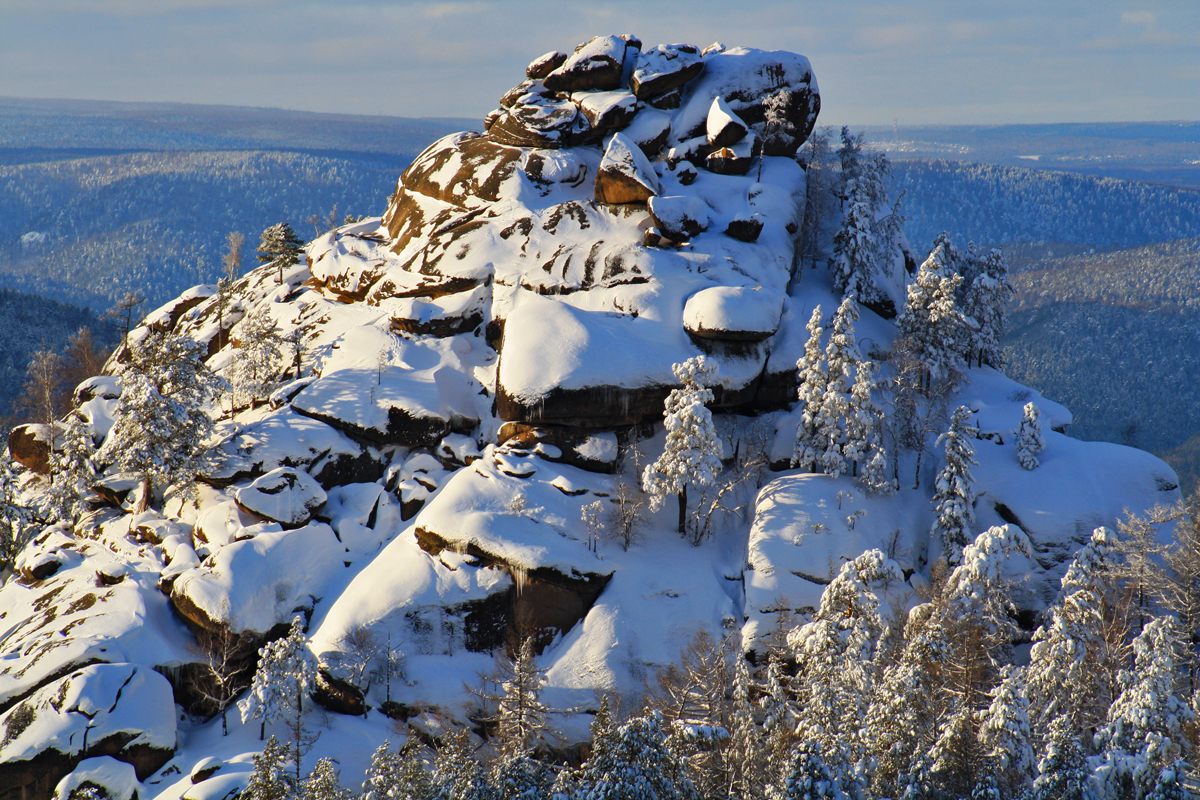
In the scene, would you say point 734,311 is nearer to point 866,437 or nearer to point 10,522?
point 866,437

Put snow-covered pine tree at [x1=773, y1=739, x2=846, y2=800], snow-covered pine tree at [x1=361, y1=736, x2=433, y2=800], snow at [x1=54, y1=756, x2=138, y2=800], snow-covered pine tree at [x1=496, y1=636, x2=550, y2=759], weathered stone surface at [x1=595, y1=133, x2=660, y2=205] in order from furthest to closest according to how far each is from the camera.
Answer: weathered stone surface at [x1=595, y1=133, x2=660, y2=205] → snow at [x1=54, y1=756, x2=138, y2=800] → snow-covered pine tree at [x1=496, y1=636, x2=550, y2=759] → snow-covered pine tree at [x1=361, y1=736, x2=433, y2=800] → snow-covered pine tree at [x1=773, y1=739, x2=846, y2=800]

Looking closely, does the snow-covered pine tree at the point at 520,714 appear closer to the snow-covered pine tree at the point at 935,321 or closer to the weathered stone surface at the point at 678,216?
the weathered stone surface at the point at 678,216

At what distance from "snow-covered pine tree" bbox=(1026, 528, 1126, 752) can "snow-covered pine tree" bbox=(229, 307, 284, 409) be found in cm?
4922

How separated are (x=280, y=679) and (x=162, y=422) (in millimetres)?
20659

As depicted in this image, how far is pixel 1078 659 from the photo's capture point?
30.6 metres

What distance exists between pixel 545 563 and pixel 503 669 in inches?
229

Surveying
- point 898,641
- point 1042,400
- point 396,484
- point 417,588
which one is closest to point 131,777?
point 417,588

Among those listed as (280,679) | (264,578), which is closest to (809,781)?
(280,679)

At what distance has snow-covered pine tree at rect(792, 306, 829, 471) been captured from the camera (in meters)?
46.6

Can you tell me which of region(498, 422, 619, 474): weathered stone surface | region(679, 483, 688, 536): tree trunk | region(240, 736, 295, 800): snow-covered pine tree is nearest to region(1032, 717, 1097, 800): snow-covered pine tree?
region(679, 483, 688, 536): tree trunk

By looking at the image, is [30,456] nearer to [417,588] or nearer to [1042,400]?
[417,588]

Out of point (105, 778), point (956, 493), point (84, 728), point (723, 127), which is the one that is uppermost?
point (723, 127)

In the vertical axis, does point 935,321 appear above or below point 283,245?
below

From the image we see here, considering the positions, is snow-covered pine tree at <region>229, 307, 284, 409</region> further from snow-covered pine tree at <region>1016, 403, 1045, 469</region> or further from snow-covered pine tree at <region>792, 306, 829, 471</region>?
snow-covered pine tree at <region>1016, 403, 1045, 469</region>
